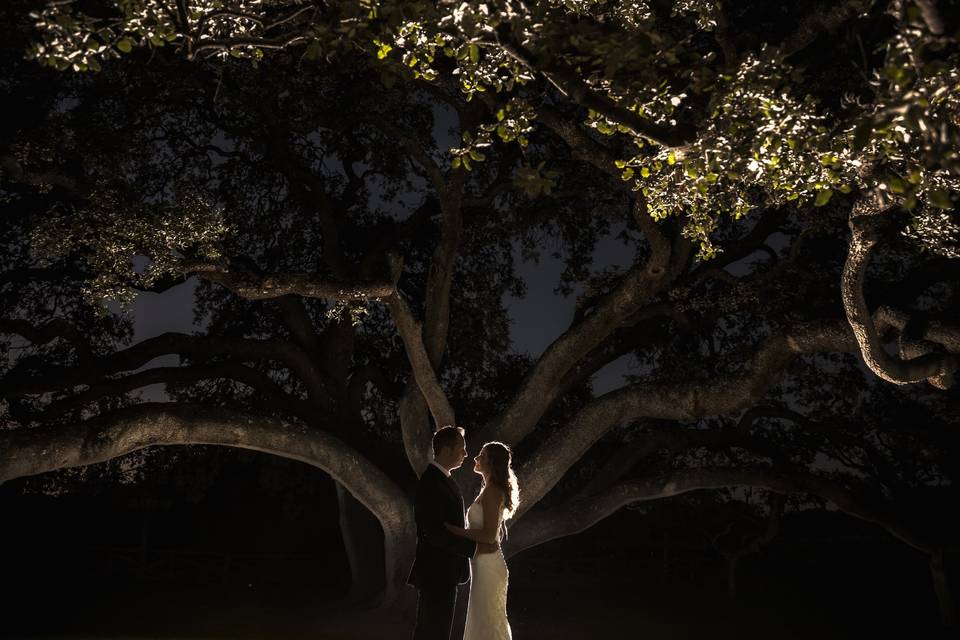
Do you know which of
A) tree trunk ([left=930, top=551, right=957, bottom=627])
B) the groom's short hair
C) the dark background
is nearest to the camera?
the groom's short hair

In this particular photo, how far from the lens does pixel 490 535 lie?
20.4ft

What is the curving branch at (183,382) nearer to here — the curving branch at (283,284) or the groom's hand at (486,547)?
the curving branch at (283,284)

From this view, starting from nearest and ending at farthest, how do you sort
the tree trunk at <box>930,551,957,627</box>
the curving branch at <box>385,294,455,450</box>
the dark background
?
the curving branch at <box>385,294,455,450</box> < the tree trunk at <box>930,551,957,627</box> < the dark background

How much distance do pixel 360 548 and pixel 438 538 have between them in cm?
1050

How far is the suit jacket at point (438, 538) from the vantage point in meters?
5.45

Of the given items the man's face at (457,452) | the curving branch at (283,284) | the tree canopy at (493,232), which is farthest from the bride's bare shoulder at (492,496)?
the curving branch at (283,284)

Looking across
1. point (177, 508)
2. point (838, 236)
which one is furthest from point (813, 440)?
point (177, 508)

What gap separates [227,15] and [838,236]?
10473mm

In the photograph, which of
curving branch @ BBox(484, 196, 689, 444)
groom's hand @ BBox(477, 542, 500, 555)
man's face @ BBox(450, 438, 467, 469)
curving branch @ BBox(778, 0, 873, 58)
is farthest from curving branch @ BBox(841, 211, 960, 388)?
groom's hand @ BBox(477, 542, 500, 555)

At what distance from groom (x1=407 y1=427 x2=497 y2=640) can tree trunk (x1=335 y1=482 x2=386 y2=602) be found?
984cm

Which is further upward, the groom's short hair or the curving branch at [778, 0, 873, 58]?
the curving branch at [778, 0, 873, 58]

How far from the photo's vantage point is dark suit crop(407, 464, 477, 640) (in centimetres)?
545

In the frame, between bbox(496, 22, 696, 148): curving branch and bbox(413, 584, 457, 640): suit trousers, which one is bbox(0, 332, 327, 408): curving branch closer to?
bbox(413, 584, 457, 640): suit trousers

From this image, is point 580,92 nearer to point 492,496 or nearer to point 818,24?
point 492,496
